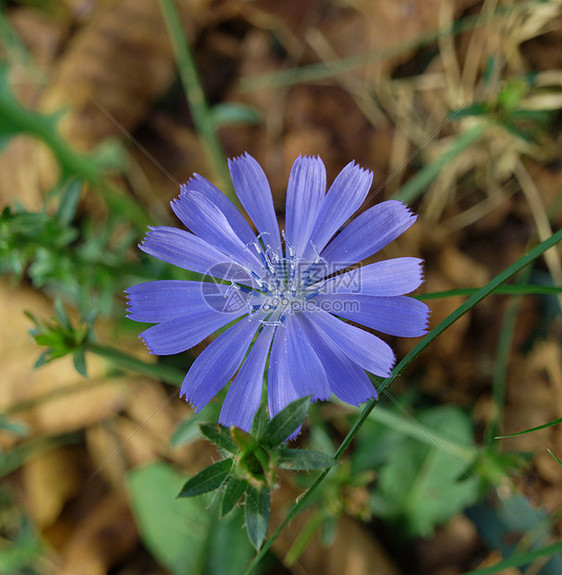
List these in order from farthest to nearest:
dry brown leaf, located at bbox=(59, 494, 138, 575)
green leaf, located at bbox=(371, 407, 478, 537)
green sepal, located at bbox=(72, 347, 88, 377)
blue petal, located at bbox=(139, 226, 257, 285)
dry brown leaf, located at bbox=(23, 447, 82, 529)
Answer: dry brown leaf, located at bbox=(23, 447, 82, 529) → dry brown leaf, located at bbox=(59, 494, 138, 575) → green leaf, located at bbox=(371, 407, 478, 537) → green sepal, located at bbox=(72, 347, 88, 377) → blue petal, located at bbox=(139, 226, 257, 285)

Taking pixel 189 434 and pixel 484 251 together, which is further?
pixel 484 251

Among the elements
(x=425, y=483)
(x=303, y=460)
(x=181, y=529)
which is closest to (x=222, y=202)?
(x=303, y=460)

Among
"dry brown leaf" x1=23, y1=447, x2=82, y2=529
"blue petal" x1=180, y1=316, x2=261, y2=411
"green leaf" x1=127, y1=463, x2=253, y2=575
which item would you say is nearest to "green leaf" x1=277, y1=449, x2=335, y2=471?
"blue petal" x1=180, y1=316, x2=261, y2=411

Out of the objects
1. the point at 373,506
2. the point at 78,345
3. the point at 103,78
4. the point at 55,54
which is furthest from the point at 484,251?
the point at 55,54

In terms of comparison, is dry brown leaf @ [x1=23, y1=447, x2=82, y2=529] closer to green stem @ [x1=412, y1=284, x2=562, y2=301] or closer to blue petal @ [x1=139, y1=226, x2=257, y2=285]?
blue petal @ [x1=139, y1=226, x2=257, y2=285]

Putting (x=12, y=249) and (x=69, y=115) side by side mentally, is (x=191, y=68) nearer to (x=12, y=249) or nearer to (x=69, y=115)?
(x=69, y=115)

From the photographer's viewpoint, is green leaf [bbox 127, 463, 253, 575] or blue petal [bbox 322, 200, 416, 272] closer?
blue petal [bbox 322, 200, 416, 272]

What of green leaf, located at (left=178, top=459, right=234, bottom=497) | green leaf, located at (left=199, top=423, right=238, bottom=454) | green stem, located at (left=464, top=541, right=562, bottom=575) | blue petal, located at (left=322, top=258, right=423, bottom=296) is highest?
blue petal, located at (left=322, top=258, right=423, bottom=296)

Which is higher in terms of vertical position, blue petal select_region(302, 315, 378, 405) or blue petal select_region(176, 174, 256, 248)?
blue petal select_region(176, 174, 256, 248)
